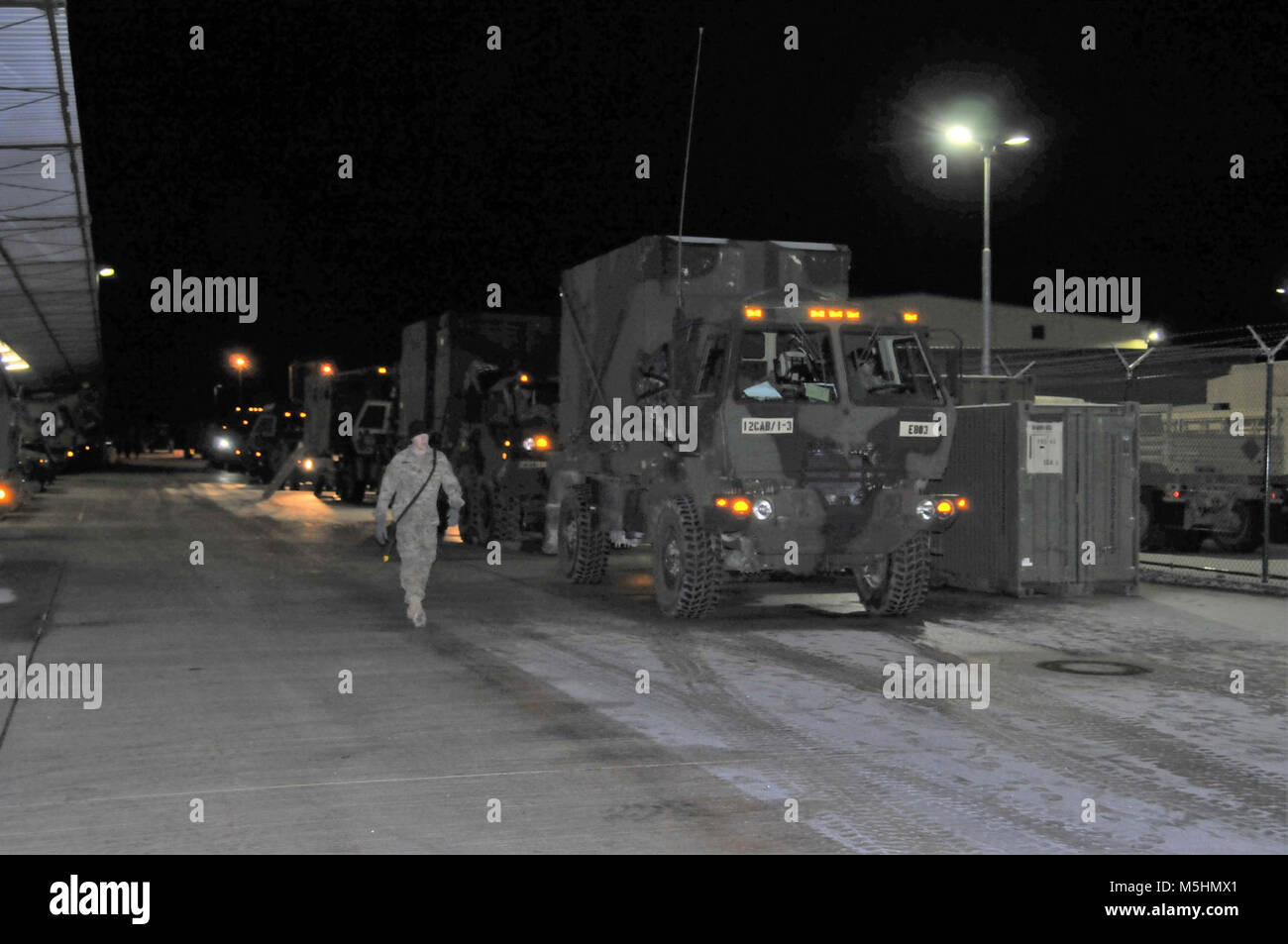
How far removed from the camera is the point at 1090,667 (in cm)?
1079

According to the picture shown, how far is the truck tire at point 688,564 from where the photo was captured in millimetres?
13008

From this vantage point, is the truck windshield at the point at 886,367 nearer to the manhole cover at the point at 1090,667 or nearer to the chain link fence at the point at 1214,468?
the manhole cover at the point at 1090,667

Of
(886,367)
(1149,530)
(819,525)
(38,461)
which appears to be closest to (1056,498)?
(886,367)

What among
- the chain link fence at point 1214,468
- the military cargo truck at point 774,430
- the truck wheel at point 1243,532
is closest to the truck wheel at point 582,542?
the military cargo truck at point 774,430

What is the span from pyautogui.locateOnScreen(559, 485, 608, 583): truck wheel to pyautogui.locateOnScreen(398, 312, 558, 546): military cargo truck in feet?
14.9

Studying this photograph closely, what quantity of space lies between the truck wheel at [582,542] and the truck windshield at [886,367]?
4.21m

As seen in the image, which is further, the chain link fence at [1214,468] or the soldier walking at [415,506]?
the chain link fence at [1214,468]

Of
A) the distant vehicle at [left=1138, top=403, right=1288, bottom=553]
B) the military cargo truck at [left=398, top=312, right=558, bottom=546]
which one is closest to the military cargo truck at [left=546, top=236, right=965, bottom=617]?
the military cargo truck at [left=398, top=312, right=558, bottom=546]

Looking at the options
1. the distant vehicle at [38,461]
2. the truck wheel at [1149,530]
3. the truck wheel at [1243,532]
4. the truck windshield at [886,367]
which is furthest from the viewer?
the distant vehicle at [38,461]

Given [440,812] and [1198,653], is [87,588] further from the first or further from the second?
[1198,653]

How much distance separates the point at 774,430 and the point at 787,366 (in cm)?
79

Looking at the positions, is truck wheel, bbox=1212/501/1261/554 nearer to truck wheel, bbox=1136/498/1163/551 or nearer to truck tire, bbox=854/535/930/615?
truck wheel, bbox=1136/498/1163/551

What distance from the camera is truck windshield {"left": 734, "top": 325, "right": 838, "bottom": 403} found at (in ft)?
Answer: 41.6
